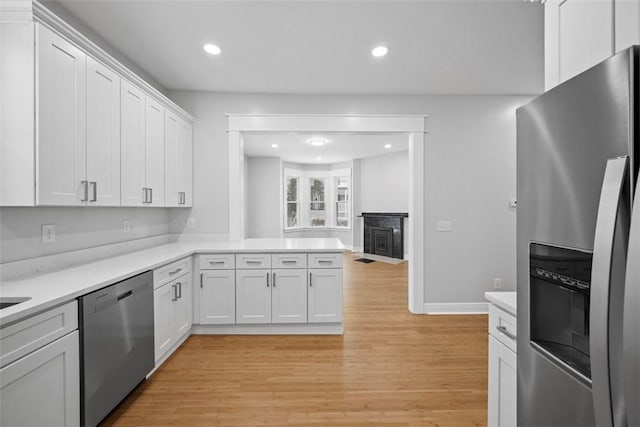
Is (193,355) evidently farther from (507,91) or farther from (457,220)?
(507,91)

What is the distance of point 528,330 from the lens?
103 cm

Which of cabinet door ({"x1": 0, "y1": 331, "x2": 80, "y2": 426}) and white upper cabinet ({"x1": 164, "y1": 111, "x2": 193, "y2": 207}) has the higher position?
white upper cabinet ({"x1": 164, "y1": 111, "x2": 193, "y2": 207})

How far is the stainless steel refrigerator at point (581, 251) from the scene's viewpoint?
2.18 ft

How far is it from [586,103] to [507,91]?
11.4ft

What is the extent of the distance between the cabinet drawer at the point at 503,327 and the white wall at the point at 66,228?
2.76 meters

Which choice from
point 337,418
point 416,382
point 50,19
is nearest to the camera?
point 50,19

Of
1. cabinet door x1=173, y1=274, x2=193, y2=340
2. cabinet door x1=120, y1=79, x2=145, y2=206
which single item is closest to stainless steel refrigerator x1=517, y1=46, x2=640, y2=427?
cabinet door x1=173, y1=274, x2=193, y2=340

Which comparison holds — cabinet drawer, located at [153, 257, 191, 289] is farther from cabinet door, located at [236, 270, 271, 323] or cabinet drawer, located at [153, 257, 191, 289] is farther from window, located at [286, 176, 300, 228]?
window, located at [286, 176, 300, 228]

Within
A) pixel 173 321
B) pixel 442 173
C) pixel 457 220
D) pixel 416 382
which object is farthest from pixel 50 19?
pixel 457 220

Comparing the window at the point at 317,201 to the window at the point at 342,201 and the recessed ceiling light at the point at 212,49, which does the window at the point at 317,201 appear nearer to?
the window at the point at 342,201

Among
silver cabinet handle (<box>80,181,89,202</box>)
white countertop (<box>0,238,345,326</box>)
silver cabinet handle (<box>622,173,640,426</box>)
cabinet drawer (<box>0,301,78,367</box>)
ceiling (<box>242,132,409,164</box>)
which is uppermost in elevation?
ceiling (<box>242,132,409,164</box>)

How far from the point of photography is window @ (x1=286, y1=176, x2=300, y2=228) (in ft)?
29.0

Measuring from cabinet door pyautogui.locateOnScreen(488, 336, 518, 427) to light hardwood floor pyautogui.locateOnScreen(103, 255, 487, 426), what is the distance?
2.08 ft

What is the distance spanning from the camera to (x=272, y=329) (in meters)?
3.11
